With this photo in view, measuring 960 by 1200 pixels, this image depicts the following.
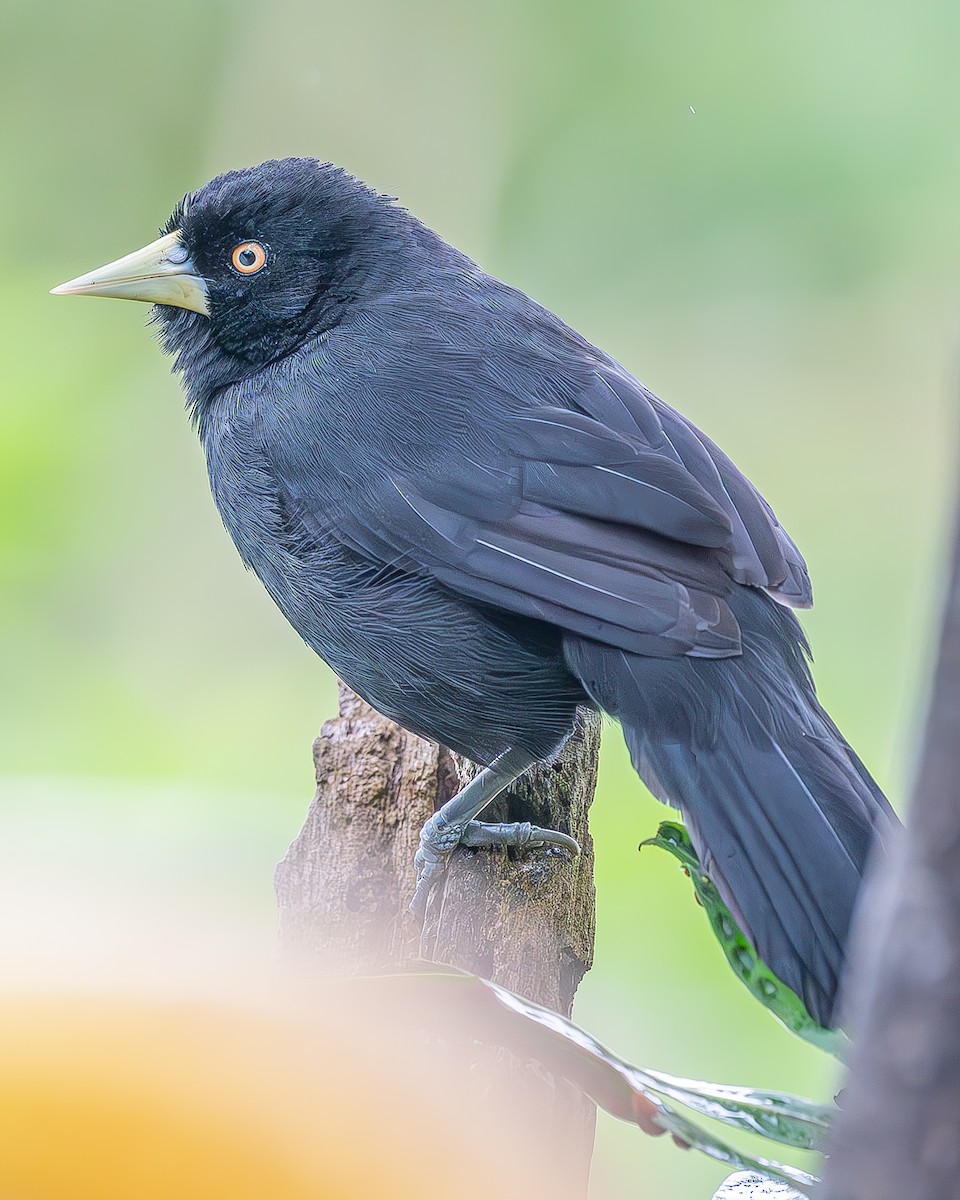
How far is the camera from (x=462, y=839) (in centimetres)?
281

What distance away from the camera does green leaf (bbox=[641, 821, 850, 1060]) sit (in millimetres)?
1706

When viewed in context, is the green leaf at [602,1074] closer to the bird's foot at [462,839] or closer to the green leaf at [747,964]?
the green leaf at [747,964]

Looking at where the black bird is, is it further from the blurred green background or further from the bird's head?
the blurred green background

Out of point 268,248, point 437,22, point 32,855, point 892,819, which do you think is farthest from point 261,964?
point 437,22

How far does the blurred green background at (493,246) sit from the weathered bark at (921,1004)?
3.99 metres

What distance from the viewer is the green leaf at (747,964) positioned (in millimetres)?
1706

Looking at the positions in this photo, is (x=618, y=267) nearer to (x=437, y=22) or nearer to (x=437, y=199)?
(x=437, y=199)

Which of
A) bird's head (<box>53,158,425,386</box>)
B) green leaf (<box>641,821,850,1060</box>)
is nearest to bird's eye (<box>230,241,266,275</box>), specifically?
bird's head (<box>53,158,425,386</box>)

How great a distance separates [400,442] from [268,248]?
27.2 inches

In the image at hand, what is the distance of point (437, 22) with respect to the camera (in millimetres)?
5484

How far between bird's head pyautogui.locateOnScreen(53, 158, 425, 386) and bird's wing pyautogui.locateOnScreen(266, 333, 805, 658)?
0.38 m

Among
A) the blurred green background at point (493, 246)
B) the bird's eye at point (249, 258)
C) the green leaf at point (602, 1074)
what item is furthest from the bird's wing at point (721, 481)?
the blurred green background at point (493, 246)

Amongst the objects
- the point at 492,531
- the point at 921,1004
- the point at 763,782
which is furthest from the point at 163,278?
the point at 921,1004

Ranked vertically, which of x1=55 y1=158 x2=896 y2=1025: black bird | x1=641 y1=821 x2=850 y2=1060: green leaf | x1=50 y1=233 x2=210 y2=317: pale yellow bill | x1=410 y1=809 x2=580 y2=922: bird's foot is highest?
x1=50 y1=233 x2=210 y2=317: pale yellow bill
